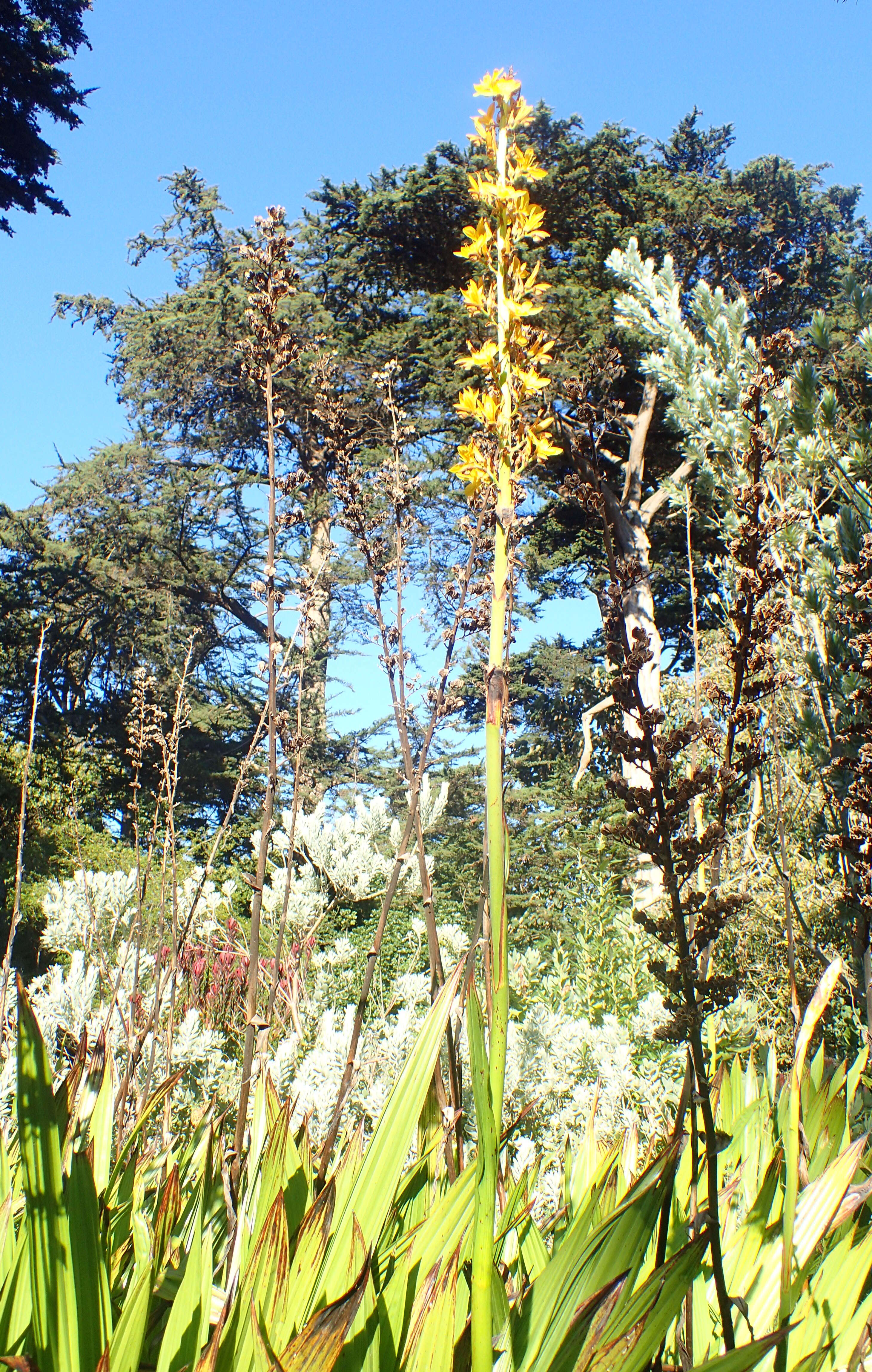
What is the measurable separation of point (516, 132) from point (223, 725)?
14231 mm

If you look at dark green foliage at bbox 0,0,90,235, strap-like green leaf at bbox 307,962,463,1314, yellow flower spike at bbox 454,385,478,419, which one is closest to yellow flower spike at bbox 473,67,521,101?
yellow flower spike at bbox 454,385,478,419

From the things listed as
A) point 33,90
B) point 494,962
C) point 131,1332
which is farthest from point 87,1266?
point 33,90

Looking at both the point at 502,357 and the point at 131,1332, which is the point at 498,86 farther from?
the point at 131,1332

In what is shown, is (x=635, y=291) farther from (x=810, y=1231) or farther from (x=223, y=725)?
(x=223, y=725)

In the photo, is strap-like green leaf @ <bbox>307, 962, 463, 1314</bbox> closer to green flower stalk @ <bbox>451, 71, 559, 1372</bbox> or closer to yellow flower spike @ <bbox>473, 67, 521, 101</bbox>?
green flower stalk @ <bbox>451, 71, 559, 1372</bbox>

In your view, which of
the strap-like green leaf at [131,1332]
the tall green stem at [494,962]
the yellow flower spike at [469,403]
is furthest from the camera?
the yellow flower spike at [469,403]

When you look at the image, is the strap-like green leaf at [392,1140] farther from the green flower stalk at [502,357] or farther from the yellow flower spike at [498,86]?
the yellow flower spike at [498,86]

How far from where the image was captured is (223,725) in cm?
1465

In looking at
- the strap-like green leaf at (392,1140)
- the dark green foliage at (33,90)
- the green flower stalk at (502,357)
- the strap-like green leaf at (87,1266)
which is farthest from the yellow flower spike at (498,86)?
the dark green foliage at (33,90)

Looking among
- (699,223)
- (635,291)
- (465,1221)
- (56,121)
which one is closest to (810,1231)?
(465,1221)

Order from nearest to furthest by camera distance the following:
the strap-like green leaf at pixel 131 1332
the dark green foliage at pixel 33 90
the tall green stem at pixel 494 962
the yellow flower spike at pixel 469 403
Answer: the tall green stem at pixel 494 962 < the strap-like green leaf at pixel 131 1332 < the yellow flower spike at pixel 469 403 < the dark green foliage at pixel 33 90

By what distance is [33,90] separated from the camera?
24.9 ft

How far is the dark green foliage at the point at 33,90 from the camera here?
744 cm

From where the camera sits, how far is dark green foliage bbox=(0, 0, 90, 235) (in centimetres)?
744
